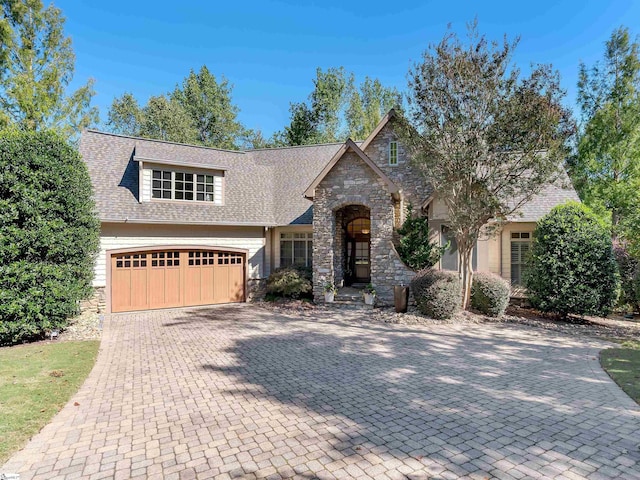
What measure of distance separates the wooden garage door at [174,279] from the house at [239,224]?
0.12 ft

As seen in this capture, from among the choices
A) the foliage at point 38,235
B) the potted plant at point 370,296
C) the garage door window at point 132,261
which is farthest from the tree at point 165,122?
the potted plant at point 370,296

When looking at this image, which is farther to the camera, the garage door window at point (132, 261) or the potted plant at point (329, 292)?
the potted plant at point (329, 292)

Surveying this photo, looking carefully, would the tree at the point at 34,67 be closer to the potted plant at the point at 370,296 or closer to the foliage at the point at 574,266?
the potted plant at the point at 370,296

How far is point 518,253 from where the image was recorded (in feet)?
48.9

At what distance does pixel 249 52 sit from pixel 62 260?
56.8 ft

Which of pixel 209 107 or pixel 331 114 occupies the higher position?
pixel 209 107

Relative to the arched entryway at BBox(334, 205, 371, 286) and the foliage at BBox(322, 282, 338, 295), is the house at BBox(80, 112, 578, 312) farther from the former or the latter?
the foliage at BBox(322, 282, 338, 295)

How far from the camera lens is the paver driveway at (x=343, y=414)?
3.84 meters

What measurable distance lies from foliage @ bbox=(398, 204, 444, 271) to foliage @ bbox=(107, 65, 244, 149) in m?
23.7

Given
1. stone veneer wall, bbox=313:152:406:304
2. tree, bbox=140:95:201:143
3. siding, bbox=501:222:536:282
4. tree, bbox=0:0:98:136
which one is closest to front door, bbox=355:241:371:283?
stone veneer wall, bbox=313:152:406:304

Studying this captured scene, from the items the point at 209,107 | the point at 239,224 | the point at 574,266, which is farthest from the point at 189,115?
the point at 574,266

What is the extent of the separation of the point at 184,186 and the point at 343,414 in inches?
500

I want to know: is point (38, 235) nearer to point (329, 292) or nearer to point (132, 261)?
point (132, 261)

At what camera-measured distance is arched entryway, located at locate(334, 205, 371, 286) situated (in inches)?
631
